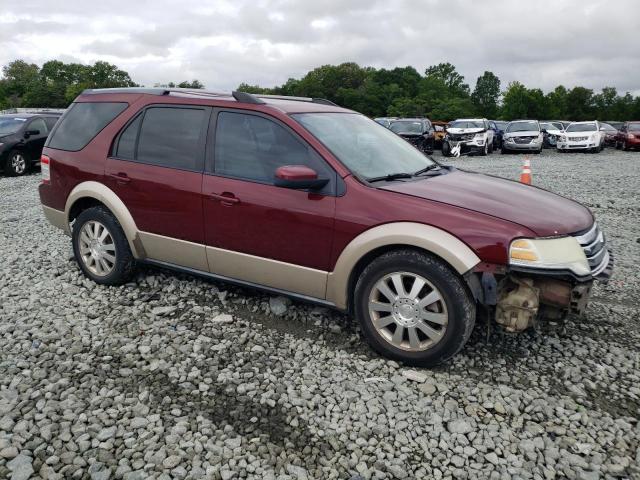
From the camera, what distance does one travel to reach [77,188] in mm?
4996

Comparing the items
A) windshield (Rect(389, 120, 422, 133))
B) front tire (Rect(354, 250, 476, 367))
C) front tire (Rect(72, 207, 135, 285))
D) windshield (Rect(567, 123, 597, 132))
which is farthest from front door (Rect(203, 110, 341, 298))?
windshield (Rect(567, 123, 597, 132))

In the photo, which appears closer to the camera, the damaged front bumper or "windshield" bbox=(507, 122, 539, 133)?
the damaged front bumper

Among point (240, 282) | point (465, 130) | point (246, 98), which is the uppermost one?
point (246, 98)

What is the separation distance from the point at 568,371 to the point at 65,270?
4.82m

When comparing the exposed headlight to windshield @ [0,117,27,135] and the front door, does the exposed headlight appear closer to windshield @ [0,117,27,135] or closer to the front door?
the front door

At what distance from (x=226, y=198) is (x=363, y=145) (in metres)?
1.18

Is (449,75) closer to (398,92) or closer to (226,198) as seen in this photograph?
(398,92)

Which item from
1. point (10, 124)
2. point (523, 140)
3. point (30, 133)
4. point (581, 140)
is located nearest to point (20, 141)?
point (30, 133)

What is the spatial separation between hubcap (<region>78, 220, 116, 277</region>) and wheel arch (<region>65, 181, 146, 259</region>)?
0.22m

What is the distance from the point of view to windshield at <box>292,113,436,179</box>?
157 inches

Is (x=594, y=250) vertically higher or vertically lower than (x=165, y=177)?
lower

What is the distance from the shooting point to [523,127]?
79.3 ft

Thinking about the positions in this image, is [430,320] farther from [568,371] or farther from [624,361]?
[624,361]

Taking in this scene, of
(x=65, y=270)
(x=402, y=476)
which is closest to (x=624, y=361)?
(x=402, y=476)
